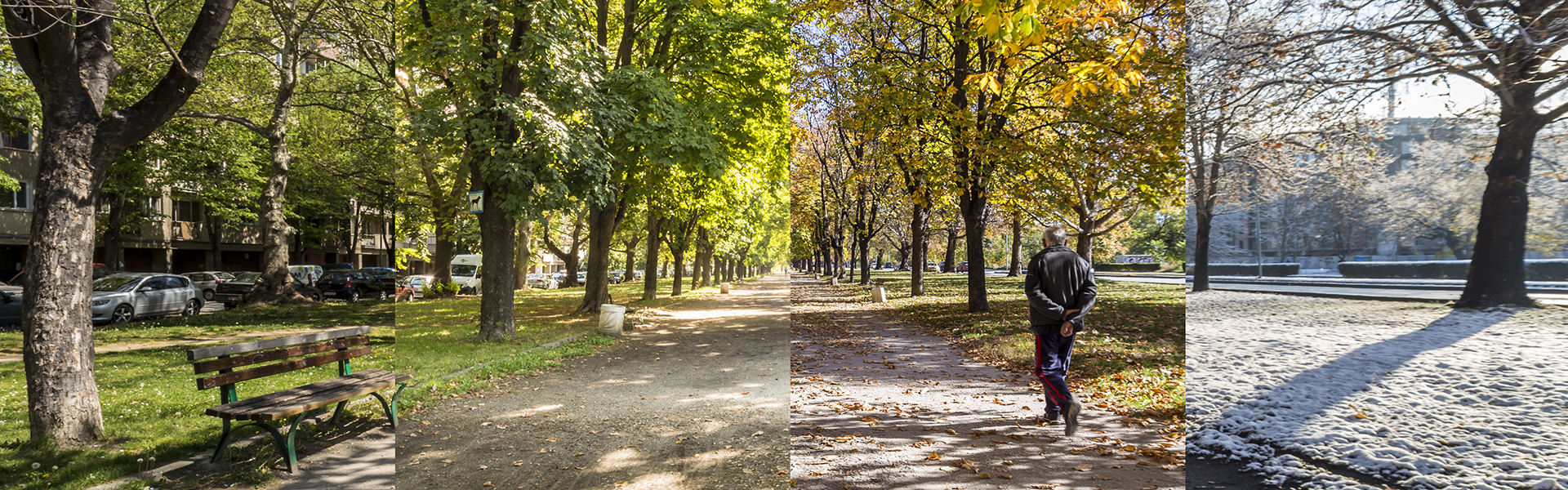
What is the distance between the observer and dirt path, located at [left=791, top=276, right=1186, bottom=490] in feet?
14.7

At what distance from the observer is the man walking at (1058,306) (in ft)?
18.1

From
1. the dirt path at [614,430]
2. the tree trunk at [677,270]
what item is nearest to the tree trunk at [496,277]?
the dirt path at [614,430]

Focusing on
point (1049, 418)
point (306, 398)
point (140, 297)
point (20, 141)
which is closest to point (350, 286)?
point (140, 297)

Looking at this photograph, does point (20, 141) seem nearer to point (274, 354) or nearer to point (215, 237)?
point (215, 237)

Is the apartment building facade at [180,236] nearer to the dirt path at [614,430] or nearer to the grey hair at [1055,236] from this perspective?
the dirt path at [614,430]

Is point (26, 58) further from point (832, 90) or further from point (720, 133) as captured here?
point (832, 90)

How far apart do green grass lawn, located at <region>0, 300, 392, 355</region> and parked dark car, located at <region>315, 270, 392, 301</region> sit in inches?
323

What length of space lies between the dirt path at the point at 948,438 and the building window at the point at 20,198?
37985 mm

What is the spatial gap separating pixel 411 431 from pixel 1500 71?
24.1 feet

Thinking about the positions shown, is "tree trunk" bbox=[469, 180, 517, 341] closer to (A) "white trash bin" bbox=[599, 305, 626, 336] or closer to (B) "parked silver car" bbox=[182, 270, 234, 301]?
(A) "white trash bin" bbox=[599, 305, 626, 336]

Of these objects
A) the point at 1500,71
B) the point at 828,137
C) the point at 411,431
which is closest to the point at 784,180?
the point at 828,137

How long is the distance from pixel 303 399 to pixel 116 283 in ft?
62.5

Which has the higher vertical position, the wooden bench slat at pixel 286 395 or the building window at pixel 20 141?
the building window at pixel 20 141

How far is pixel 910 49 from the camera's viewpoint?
16.9 metres
